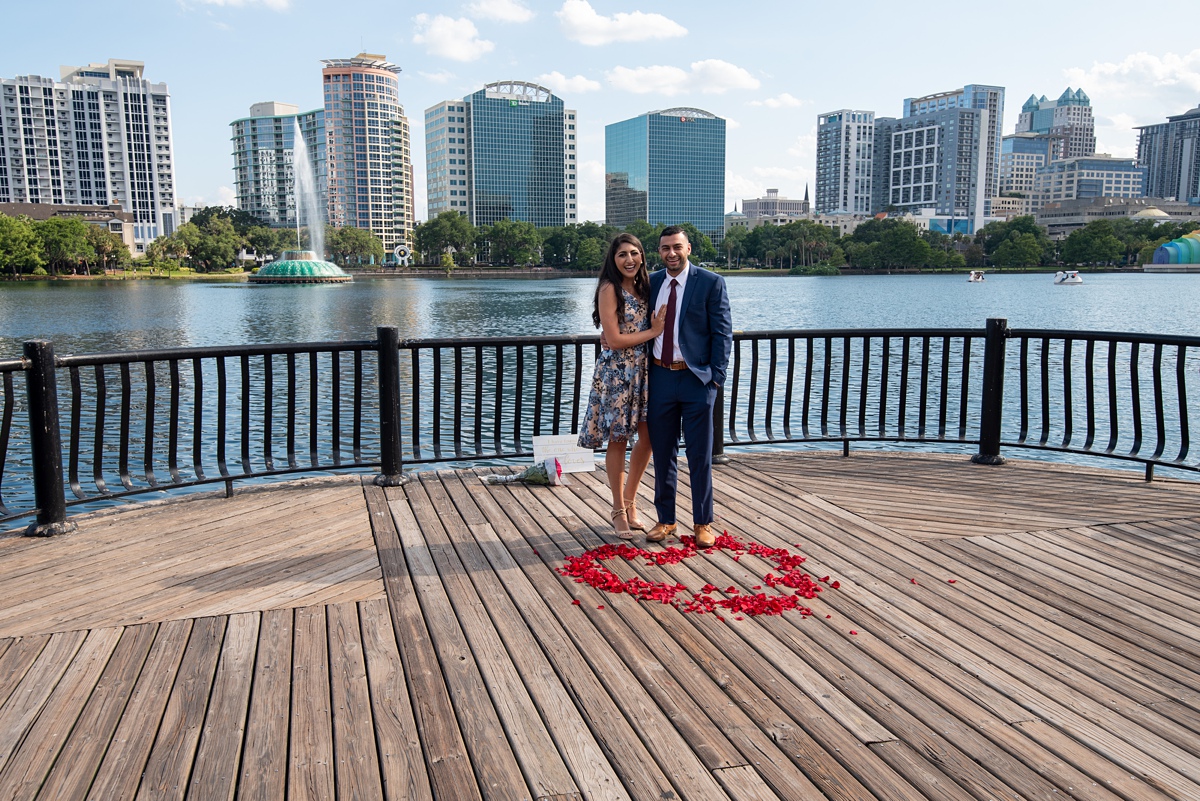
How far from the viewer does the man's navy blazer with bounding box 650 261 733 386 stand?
192 inches

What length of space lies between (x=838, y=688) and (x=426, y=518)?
3.23m

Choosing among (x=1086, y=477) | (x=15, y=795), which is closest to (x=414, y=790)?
(x=15, y=795)

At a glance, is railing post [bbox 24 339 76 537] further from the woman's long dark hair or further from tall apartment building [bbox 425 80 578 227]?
tall apartment building [bbox 425 80 578 227]

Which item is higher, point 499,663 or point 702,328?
point 702,328

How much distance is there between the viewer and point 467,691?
341 cm

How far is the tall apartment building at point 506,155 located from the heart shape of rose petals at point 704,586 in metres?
192

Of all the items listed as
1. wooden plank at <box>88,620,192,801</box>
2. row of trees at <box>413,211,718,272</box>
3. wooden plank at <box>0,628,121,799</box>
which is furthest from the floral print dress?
row of trees at <box>413,211,718,272</box>

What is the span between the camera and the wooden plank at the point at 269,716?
2793 millimetres

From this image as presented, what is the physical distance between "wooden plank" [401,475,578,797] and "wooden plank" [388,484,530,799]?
30 mm

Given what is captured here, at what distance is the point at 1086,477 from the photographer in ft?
22.8

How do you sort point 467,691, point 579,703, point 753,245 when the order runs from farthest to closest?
point 753,245
point 467,691
point 579,703

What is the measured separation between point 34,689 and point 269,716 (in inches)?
41.2

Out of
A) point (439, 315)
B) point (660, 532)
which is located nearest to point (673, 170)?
point (439, 315)

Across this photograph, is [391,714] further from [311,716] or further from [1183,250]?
[1183,250]
